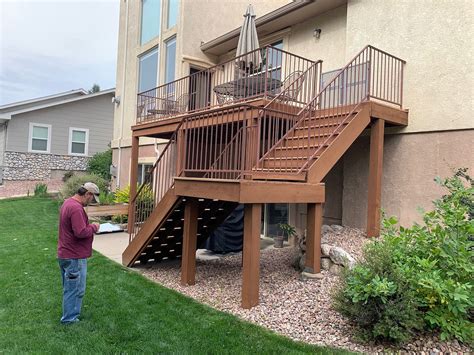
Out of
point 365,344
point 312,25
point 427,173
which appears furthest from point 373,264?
point 312,25

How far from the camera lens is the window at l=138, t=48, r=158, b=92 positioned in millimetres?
13414

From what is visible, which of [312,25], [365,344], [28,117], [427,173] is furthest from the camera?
[28,117]

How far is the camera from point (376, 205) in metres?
6.75

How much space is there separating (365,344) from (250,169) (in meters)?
2.37

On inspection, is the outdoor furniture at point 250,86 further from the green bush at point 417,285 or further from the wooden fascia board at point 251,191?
the green bush at point 417,285

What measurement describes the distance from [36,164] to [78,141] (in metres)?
2.53

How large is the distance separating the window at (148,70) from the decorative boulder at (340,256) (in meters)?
9.77

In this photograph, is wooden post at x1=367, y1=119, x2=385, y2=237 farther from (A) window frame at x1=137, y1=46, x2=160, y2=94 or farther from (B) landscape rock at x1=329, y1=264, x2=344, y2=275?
(A) window frame at x1=137, y1=46, x2=160, y2=94

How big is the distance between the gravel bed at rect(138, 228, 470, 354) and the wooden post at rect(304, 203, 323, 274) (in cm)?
23

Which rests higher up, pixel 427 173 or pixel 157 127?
pixel 157 127

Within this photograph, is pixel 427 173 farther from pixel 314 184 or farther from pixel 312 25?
pixel 312 25

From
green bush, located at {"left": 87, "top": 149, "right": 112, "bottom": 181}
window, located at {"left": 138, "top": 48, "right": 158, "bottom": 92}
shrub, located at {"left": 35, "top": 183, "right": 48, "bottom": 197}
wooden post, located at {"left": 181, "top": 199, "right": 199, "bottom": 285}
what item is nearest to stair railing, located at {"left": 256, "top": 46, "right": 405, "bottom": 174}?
wooden post, located at {"left": 181, "top": 199, "right": 199, "bottom": 285}

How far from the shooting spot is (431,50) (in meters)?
6.80

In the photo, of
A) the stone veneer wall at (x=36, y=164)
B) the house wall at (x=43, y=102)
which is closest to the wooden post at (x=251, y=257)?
the stone veneer wall at (x=36, y=164)
